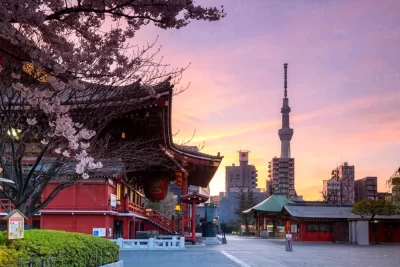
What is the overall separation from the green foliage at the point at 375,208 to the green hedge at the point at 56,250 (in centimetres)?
4082

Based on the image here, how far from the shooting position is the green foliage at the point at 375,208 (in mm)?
51594

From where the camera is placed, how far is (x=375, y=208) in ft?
170

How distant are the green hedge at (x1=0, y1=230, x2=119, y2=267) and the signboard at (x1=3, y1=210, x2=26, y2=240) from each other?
0.26 metres

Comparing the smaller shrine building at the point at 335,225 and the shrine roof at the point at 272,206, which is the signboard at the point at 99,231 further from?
the shrine roof at the point at 272,206

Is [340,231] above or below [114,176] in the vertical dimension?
below

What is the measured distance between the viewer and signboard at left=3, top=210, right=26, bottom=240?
35.1 feet

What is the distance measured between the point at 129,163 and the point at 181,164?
1371 cm

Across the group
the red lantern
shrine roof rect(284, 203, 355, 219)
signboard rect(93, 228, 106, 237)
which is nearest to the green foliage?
shrine roof rect(284, 203, 355, 219)

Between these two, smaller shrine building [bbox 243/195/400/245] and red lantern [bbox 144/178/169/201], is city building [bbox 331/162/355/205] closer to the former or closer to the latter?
smaller shrine building [bbox 243/195/400/245]

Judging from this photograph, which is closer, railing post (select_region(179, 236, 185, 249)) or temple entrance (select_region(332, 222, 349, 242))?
railing post (select_region(179, 236, 185, 249))

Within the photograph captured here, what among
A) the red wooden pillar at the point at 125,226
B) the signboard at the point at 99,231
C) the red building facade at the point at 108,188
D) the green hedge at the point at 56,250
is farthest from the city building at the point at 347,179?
the green hedge at the point at 56,250

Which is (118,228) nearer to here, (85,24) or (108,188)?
(108,188)

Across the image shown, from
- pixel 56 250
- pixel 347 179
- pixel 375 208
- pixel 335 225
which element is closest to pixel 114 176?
pixel 56 250

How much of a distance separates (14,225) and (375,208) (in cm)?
4690
